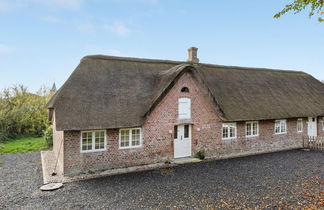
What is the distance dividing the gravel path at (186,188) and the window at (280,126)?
4048 mm

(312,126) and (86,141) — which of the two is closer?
(86,141)

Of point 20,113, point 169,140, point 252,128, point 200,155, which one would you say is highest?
point 20,113

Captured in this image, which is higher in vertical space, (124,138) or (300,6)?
(300,6)

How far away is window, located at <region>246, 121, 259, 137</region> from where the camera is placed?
13609 mm

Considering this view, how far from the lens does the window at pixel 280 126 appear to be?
48.0 ft

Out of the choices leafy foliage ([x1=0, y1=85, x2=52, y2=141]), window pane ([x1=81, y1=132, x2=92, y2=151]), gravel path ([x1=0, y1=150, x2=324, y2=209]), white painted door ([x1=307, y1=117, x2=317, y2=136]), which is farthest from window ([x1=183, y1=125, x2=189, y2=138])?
leafy foliage ([x1=0, y1=85, x2=52, y2=141])

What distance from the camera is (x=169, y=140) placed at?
445 inches

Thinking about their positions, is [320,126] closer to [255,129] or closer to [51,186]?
[255,129]

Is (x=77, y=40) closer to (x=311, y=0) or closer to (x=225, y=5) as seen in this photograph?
(x=225, y=5)

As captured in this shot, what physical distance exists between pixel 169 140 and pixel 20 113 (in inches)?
728

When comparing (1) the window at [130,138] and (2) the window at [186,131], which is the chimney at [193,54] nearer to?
(2) the window at [186,131]

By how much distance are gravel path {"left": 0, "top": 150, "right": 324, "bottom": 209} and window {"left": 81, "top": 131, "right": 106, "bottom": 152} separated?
169 cm

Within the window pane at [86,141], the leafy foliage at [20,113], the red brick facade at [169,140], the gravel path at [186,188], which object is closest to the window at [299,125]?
the red brick facade at [169,140]

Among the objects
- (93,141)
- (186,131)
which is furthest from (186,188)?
(93,141)
